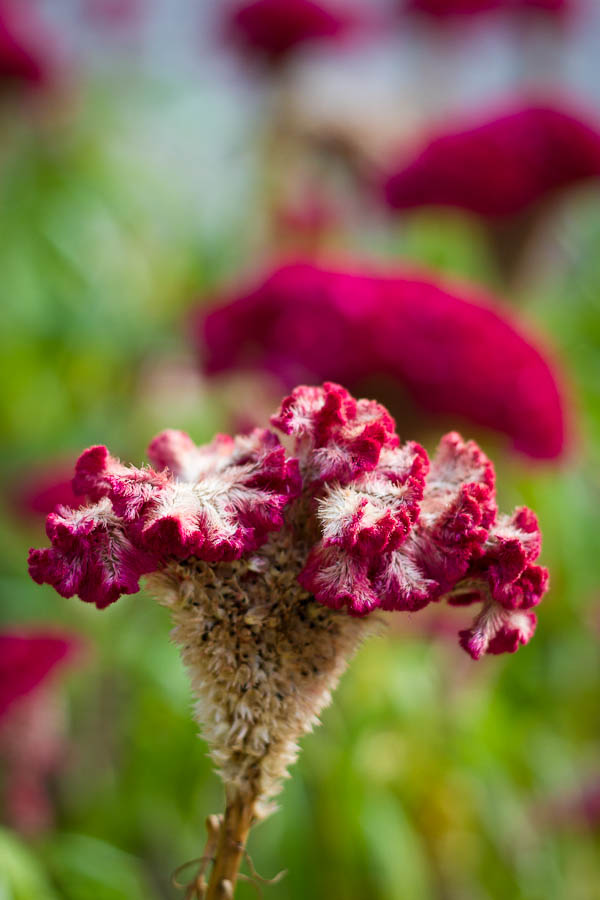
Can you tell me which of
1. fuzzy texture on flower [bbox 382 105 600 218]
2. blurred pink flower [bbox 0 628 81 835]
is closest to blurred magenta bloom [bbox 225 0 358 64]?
fuzzy texture on flower [bbox 382 105 600 218]

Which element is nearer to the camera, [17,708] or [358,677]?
[17,708]

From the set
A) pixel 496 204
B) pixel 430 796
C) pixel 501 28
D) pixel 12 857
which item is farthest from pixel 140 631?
pixel 501 28

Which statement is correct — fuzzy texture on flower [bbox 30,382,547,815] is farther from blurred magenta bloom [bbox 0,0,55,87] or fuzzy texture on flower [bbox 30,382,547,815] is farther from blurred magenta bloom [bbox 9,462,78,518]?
blurred magenta bloom [bbox 0,0,55,87]

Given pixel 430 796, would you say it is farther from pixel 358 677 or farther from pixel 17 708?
pixel 17 708

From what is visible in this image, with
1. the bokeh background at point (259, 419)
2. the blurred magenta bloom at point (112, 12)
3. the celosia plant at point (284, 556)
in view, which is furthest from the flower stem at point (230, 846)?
the blurred magenta bloom at point (112, 12)

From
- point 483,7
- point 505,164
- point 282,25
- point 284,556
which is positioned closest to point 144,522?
point 284,556

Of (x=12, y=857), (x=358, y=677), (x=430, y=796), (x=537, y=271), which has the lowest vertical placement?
(x=430, y=796)

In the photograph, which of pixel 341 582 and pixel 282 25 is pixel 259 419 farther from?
pixel 282 25

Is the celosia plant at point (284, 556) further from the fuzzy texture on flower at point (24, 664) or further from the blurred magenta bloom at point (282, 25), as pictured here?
the blurred magenta bloom at point (282, 25)
